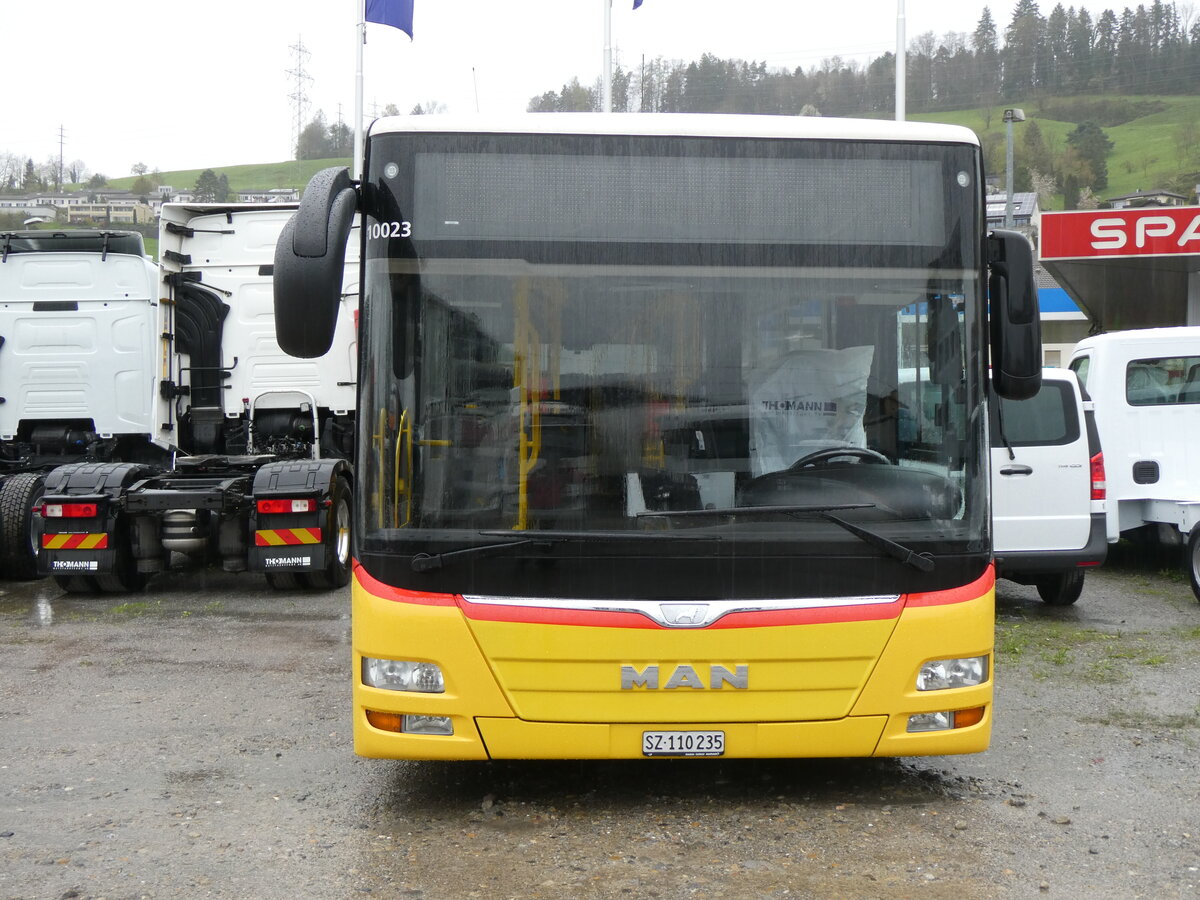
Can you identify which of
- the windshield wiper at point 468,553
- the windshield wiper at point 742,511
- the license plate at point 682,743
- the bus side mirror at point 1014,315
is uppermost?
the bus side mirror at point 1014,315

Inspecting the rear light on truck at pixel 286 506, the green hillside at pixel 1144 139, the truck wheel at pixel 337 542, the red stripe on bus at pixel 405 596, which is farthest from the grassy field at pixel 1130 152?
the red stripe on bus at pixel 405 596

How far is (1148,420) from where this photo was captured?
1223 centimetres

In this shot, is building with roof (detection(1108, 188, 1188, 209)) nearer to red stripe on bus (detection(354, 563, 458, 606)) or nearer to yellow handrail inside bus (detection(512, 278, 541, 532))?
yellow handrail inside bus (detection(512, 278, 541, 532))

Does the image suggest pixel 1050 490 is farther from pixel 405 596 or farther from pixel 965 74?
pixel 965 74

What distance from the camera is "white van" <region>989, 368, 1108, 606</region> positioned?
984cm

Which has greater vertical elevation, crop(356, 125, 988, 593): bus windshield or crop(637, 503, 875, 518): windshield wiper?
crop(356, 125, 988, 593): bus windshield

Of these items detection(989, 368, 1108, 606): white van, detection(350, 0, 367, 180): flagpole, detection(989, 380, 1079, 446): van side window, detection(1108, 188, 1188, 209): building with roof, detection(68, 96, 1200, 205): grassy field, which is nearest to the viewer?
detection(989, 368, 1108, 606): white van

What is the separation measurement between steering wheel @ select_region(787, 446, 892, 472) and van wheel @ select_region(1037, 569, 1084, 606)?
588 centimetres

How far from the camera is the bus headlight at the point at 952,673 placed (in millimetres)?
4953

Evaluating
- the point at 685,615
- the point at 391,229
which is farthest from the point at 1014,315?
the point at 391,229

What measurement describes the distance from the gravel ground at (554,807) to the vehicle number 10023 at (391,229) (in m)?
2.31

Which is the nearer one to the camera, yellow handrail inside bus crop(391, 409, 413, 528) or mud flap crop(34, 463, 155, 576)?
yellow handrail inside bus crop(391, 409, 413, 528)

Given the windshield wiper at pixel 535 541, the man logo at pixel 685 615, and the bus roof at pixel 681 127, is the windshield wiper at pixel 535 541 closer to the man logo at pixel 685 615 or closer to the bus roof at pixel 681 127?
the man logo at pixel 685 615

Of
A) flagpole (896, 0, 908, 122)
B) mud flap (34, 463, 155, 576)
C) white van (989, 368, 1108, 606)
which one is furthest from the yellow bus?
flagpole (896, 0, 908, 122)
